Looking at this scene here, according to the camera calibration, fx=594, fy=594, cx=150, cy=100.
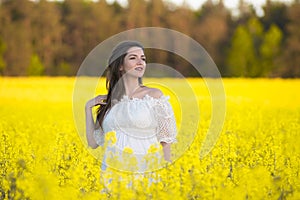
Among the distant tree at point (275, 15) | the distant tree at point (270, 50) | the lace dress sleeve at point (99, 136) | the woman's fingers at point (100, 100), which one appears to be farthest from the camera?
the distant tree at point (275, 15)

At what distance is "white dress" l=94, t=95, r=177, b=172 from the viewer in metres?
4.45

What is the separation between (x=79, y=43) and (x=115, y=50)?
36.7 metres

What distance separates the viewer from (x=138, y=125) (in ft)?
14.6

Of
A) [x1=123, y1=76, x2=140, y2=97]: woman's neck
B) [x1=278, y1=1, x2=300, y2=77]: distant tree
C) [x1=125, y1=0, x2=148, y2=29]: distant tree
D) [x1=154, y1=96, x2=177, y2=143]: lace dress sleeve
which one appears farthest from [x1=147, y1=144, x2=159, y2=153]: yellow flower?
[x1=125, y1=0, x2=148, y2=29]: distant tree

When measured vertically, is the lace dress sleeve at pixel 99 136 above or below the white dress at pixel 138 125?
below

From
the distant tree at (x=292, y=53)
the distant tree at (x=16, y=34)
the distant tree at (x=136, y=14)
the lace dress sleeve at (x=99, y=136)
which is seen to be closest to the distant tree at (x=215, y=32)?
the distant tree at (x=136, y=14)

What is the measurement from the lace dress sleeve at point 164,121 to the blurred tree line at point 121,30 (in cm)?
3061

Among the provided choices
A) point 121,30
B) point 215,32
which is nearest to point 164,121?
point 121,30

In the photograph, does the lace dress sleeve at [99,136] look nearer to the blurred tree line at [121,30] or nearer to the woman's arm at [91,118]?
the woman's arm at [91,118]

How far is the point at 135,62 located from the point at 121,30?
3649 cm

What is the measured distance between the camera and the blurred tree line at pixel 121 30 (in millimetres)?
38156

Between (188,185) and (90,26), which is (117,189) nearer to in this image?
(188,185)

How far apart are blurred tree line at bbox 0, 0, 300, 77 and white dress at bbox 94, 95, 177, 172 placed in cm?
3062

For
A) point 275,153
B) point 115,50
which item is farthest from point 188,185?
point 275,153
